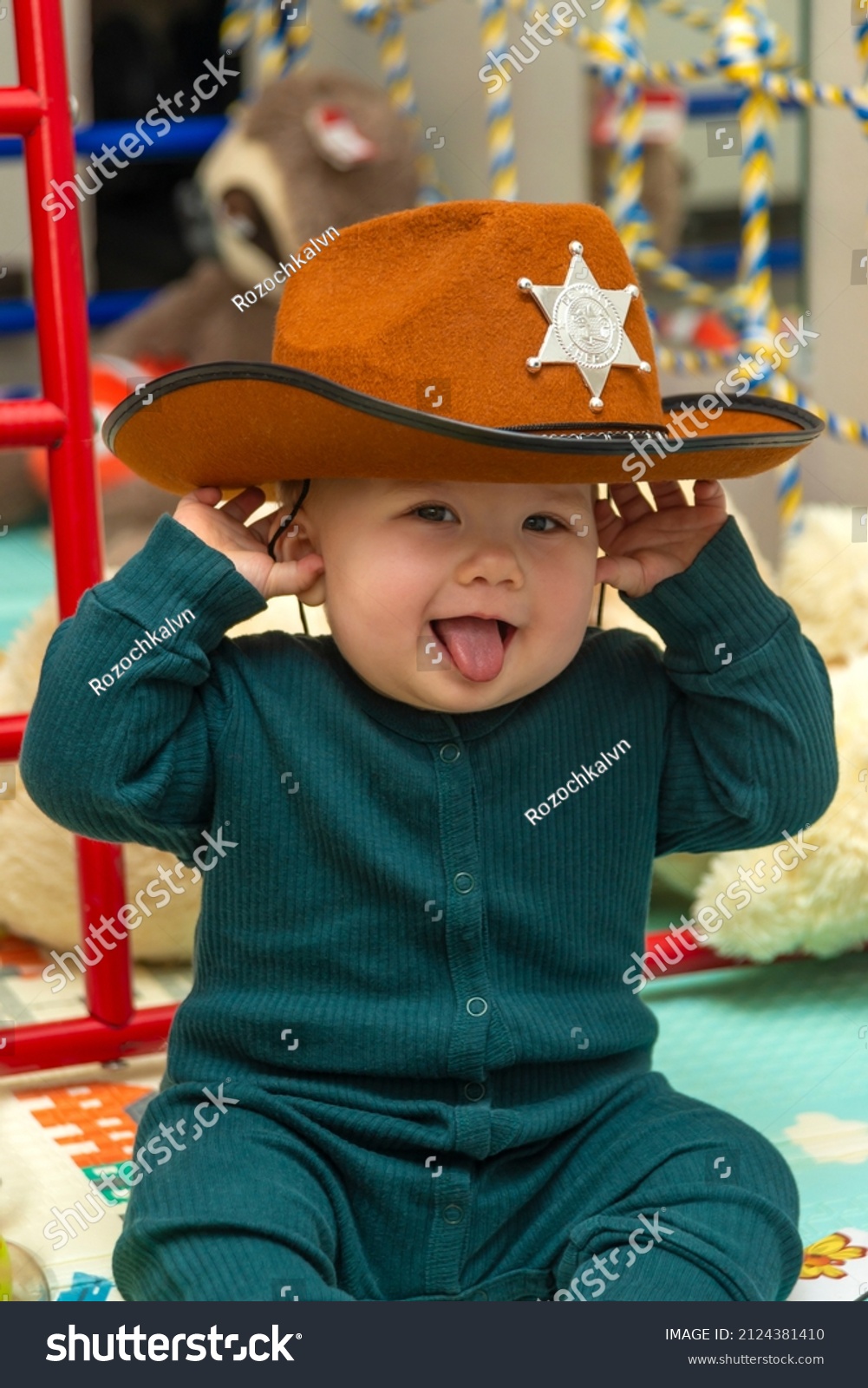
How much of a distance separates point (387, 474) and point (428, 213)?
16cm

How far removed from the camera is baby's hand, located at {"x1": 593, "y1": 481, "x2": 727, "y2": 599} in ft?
3.26

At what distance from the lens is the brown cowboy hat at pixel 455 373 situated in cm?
85

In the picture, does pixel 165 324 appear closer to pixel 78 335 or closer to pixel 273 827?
pixel 78 335

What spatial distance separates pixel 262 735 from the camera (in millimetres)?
951

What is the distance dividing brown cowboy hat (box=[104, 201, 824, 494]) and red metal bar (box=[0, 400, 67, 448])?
24 cm

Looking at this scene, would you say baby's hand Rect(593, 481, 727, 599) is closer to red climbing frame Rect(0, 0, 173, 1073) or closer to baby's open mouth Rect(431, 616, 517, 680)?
baby's open mouth Rect(431, 616, 517, 680)

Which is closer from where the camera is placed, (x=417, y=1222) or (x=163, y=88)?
(x=417, y=1222)

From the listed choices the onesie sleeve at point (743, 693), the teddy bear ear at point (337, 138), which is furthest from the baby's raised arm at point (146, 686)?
the teddy bear ear at point (337, 138)

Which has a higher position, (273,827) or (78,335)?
(78,335)

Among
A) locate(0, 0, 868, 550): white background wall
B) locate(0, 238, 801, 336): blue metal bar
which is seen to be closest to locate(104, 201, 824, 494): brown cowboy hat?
locate(0, 0, 868, 550): white background wall

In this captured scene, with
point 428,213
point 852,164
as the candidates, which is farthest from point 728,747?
point 852,164

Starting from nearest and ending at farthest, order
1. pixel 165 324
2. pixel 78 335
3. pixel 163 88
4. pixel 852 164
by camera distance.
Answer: pixel 78 335
pixel 852 164
pixel 165 324
pixel 163 88

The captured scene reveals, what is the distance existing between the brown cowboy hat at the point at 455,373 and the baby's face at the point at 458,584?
0.03 metres

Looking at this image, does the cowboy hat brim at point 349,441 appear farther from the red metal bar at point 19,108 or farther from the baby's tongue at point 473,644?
Answer: the red metal bar at point 19,108
